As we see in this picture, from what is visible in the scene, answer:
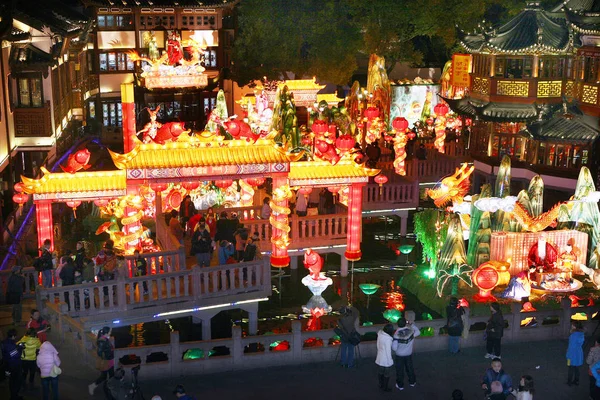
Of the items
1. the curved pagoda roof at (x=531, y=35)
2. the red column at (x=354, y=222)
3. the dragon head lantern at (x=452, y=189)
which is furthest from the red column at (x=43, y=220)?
the curved pagoda roof at (x=531, y=35)

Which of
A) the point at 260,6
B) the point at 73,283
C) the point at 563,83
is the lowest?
the point at 73,283

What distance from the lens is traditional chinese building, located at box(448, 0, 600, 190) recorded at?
A: 3353cm

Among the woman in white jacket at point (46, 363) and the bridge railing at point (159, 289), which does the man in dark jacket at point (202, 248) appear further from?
the woman in white jacket at point (46, 363)

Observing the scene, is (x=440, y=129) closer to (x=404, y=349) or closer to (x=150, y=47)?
(x=150, y=47)

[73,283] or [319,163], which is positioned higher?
[319,163]

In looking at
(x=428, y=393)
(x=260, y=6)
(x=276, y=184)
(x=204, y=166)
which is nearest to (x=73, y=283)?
(x=204, y=166)

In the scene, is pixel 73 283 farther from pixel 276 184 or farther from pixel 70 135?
pixel 70 135

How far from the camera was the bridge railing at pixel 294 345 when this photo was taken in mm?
19156

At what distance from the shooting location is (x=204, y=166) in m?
24.0

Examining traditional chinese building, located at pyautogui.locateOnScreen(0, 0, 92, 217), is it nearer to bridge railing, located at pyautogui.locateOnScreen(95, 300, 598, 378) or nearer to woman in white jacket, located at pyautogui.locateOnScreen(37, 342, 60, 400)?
bridge railing, located at pyautogui.locateOnScreen(95, 300, 598, 378)

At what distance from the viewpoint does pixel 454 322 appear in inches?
805

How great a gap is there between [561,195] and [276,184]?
14.7m

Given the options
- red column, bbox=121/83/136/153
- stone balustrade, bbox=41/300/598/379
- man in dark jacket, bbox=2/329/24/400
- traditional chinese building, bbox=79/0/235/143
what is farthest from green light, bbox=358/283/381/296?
traditional chinese building, bbox=79/0/235/143

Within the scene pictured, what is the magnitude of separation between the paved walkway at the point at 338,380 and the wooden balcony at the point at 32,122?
13.4m
